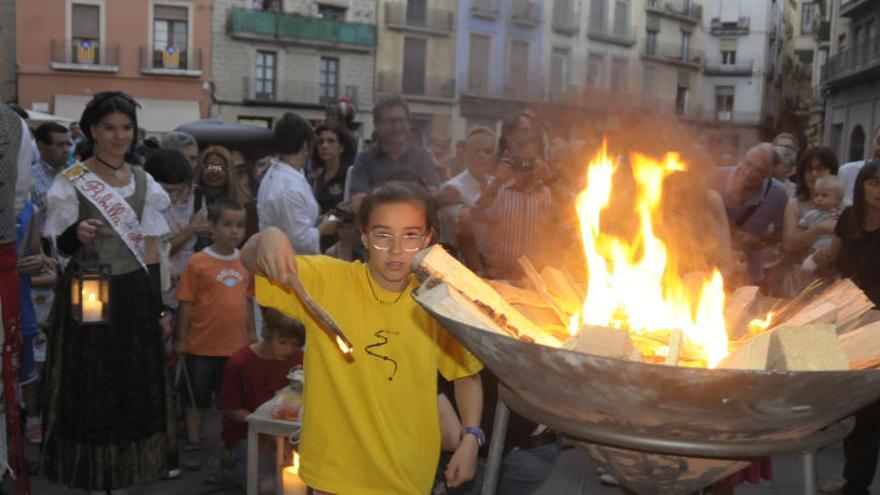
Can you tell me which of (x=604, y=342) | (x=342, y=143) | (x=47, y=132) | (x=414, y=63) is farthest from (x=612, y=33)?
(x=414, y=63)

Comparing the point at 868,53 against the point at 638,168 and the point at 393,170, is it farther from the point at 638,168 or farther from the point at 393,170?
the point at 638,168

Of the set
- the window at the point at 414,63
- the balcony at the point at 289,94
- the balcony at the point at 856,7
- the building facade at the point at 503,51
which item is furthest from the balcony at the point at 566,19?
the balcony at the point at 856,7

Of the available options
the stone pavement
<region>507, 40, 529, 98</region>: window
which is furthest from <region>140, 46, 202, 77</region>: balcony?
<region>507, 40, 529, 98</region>: window

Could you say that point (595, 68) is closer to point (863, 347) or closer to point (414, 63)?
point (863, 347)

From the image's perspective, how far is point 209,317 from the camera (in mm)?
4812

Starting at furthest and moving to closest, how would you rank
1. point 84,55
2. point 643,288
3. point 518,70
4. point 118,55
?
point 118,55
point 84,55
point 518,70
point 643,288

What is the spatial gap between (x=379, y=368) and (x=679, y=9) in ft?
9.12

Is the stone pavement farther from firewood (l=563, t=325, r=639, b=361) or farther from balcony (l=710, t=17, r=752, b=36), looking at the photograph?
firewood (l=563, t=325, r=639, b=361)

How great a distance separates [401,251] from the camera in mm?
2555

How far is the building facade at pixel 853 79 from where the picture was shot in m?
25.4

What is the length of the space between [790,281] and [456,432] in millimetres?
3559

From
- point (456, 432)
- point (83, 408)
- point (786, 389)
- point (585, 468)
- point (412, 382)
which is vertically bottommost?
point (585, 468)

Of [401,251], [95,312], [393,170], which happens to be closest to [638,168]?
[401,251]

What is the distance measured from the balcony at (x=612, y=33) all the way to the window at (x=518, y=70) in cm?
43
